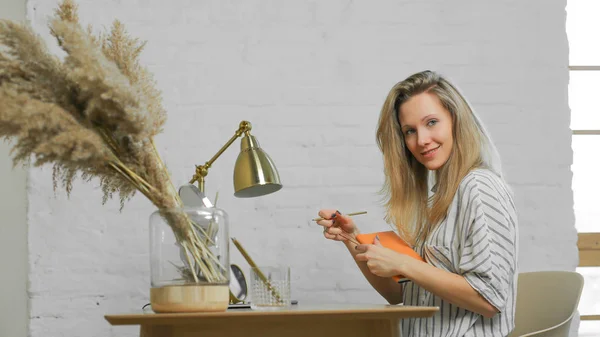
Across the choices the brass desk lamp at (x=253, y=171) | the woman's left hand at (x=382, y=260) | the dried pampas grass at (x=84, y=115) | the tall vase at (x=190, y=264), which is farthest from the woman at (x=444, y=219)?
the dried pampas grass at (x=84, y=115)

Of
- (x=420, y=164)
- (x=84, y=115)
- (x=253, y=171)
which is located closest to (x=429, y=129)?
(x=420, y=164)

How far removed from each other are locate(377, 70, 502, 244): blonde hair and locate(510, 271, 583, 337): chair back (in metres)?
0.51

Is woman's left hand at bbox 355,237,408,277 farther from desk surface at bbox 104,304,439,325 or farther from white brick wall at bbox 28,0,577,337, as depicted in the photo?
white brick wall at bbox 28,0,577,337

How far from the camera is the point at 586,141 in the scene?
124 inches

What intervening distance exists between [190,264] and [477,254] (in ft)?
2.50

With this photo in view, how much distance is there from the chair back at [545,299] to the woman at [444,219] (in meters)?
0.39

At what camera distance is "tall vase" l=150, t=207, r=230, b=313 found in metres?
1.42

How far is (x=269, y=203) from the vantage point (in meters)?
2.82

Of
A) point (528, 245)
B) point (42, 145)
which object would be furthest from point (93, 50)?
point (528, 245)

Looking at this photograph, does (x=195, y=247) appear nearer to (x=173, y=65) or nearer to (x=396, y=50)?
(x=173, y=65)

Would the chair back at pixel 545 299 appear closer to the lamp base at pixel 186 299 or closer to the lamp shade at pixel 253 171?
the lamp shade at pixel 253 171

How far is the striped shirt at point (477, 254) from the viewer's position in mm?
1762

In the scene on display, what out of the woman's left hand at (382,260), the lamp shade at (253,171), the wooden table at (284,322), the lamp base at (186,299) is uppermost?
the lamp shade at (253,171)

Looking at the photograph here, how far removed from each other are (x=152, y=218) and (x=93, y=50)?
1.31 feet
